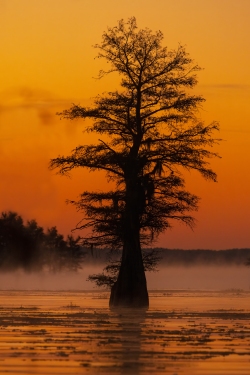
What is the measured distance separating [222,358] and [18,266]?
110759 mm

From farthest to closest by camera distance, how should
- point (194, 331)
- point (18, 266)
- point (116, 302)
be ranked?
point (18, 266)
point (116, 302)
point (194, 331)

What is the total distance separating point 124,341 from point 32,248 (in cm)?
11496

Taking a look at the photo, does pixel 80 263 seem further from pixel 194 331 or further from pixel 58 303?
pixel 194 331

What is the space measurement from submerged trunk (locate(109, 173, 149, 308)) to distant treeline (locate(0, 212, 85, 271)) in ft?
259

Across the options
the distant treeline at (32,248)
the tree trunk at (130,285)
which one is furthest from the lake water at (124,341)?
the distant treeline at (32,248)

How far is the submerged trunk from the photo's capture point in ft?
155

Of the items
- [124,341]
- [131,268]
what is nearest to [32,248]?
[131,268]

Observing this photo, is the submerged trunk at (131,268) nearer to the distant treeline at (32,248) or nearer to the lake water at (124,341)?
the lake water at (124,341)

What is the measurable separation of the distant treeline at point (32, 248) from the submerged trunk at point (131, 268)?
7884 cm

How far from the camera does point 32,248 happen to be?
14112 centimetres

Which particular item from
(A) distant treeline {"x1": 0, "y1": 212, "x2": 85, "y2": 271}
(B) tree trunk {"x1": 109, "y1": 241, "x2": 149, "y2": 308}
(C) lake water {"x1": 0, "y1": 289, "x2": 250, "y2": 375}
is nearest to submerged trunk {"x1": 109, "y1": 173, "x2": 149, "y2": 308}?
(B) tree trunk {"x1": 109, "y1": 241, "x2": 149, "y2": 308}

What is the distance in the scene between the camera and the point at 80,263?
6038 inches

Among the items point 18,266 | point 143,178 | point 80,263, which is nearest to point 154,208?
point 143,178

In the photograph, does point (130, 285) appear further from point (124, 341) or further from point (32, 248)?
point (32, 248)
